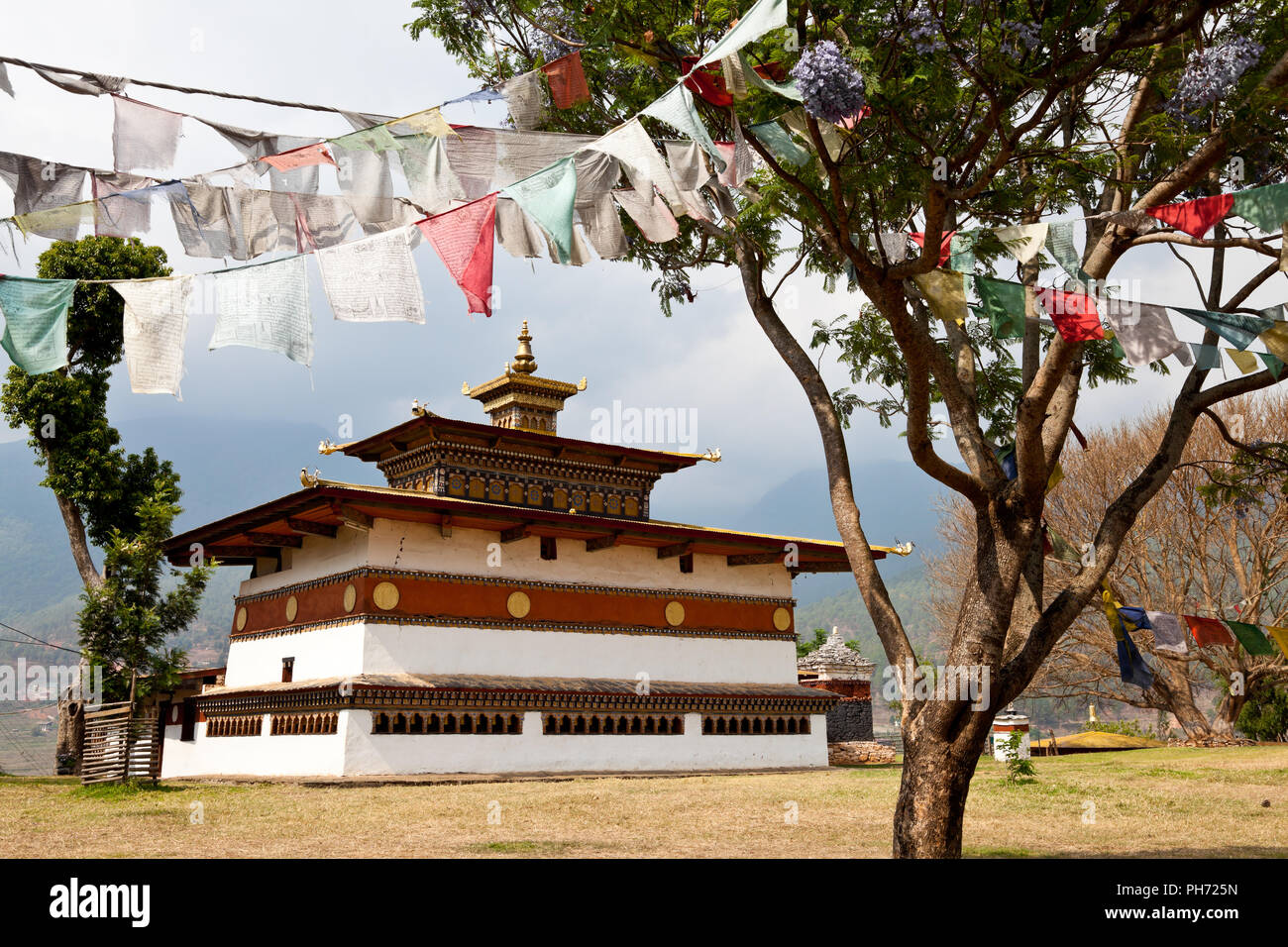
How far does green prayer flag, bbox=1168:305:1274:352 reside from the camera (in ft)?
25.7

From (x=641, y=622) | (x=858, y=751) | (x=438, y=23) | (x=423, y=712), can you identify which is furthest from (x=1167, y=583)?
(x=438, y=23)

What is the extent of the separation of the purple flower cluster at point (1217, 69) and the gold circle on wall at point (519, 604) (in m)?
16.8

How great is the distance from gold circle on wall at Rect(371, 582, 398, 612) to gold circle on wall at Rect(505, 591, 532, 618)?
2478 mm

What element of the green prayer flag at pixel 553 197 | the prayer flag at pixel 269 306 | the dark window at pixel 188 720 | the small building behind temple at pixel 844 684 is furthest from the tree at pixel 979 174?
the small building behind temple at pixel 844 684

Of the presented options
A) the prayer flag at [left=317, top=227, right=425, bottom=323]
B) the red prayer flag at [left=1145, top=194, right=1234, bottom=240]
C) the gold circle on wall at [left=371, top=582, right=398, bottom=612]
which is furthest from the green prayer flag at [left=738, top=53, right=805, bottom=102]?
the gold circle on wall at [left=371, top=582, right=398, bottom=612]

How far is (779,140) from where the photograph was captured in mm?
8070

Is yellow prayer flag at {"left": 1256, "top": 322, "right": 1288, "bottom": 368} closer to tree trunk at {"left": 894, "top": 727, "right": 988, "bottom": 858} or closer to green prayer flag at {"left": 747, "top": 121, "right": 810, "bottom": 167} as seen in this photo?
tree trunk at {"left": 894, "top": 727, "right": 988, "bottom": 858}

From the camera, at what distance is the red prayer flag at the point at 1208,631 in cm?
1480

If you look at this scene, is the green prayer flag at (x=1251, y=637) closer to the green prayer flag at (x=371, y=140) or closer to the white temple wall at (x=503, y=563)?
the green prayer flag at (x=371, y=140)

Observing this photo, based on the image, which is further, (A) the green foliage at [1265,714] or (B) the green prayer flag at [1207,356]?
(A) the green foliage at [1265,714]

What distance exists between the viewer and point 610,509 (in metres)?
25.8

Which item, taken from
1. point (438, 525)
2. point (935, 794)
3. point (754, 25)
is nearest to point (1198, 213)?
point (754, 25)


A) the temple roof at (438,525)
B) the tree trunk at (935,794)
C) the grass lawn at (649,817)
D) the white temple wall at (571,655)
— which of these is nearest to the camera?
the tree trunk at (935,794)
